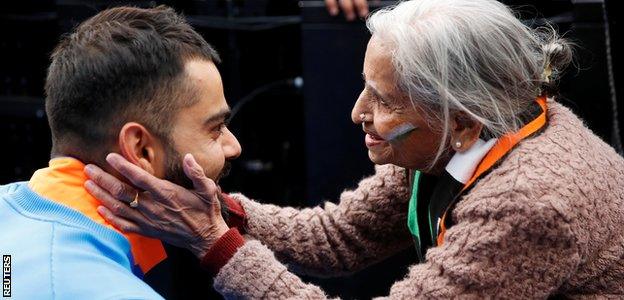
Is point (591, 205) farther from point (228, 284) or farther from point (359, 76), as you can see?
point (359, 76)

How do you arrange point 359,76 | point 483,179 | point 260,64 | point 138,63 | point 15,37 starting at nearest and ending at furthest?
point 138,63, point 483,179, point 359,76, point 260,64, point 15,37

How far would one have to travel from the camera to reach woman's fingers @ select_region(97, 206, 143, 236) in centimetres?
176

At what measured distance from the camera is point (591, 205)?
184 cm

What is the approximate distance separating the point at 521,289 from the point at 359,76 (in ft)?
4.41

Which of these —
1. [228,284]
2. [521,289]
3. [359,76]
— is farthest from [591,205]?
[359,76]

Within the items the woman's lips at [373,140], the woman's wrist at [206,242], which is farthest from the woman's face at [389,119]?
the woman's wrist at [206,242]

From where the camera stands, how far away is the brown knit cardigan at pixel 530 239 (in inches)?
70.1

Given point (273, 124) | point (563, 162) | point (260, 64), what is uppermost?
point (563, 162)

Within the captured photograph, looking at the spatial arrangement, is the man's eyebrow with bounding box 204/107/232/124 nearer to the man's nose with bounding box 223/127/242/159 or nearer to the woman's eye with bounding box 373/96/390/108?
the man's nose with bounding box 223/127/242/159

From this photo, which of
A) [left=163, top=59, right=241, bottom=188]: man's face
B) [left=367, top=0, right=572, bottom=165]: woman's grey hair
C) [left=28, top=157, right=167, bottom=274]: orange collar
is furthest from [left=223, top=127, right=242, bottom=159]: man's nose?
[left=367, top=0, right=572, bottom=165]: woman's grey hair

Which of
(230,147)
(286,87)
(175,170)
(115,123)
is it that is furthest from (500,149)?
(286,87)

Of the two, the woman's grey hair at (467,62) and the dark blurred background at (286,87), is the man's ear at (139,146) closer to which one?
the woman's grey hair at (467,62)

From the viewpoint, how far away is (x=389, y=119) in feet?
6.45

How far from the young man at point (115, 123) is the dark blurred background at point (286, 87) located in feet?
2.68
